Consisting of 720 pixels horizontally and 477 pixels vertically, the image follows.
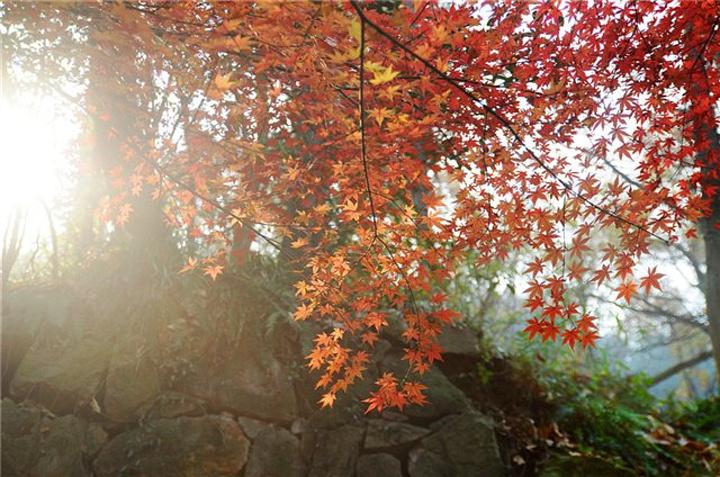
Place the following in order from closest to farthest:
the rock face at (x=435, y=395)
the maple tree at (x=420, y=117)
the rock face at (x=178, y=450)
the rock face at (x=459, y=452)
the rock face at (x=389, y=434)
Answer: the maple tree at (x=420, y=117), the rock face at (x=178, y=450), the rock face at (x=459, y=452), the rock face at (x=389, y=434), the rock face at (x=435, y=395)

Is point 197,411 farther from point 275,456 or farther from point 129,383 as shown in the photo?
point 275,456

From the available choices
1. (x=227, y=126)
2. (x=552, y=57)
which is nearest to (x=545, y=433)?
(x=552, y=57)

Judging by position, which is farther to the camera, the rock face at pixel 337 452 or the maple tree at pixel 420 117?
the rock face at pixel 337 452

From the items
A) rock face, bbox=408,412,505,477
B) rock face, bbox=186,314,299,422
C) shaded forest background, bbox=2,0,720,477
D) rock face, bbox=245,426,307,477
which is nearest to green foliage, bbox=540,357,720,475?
shaded forest background, bbox=2,0,720,477

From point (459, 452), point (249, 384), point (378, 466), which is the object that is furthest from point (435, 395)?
point (249, 384)

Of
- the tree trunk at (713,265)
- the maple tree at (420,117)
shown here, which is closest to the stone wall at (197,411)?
the maple tree at (420,117)

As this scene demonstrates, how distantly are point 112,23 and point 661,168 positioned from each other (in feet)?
14.1

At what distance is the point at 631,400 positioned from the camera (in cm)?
620

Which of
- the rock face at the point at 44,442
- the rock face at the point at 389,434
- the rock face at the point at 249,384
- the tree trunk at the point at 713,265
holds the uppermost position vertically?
the tree trunk at the point at 713,265

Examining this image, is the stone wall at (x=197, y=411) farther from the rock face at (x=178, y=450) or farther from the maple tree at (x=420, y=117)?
the maple tree at (x=420, y=117)

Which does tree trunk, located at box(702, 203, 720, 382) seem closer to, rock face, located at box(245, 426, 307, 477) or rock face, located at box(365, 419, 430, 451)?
rock face, located at box(365, 419, 430, 451)

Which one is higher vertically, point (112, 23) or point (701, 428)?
point (112, 23)

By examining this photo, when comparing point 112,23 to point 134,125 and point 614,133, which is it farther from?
point 614,133

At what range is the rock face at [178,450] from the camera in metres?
3.93
